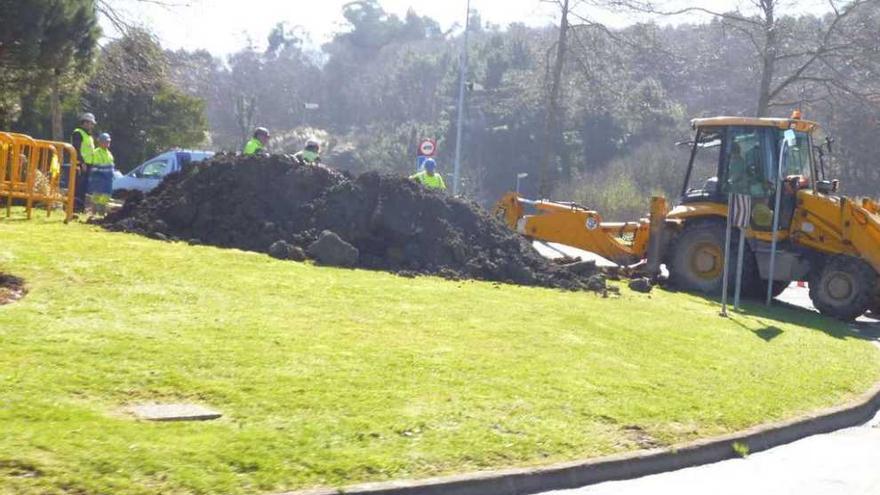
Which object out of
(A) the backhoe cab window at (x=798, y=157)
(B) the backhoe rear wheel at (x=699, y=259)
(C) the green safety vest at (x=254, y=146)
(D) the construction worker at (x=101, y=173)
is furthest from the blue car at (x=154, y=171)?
(A) the backhoe cab window at (x=798, y=157)

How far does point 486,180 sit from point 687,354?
44.0 metres

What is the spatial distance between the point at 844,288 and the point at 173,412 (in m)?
14.6

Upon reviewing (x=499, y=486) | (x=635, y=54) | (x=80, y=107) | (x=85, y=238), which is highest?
(x=635, y=54)

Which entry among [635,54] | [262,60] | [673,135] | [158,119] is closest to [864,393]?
[635,54]

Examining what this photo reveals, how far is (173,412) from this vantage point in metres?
8.05

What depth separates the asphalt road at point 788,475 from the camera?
8586 millimetres

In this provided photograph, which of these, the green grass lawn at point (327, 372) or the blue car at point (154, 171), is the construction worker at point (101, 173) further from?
the blue car at point (154, 171)

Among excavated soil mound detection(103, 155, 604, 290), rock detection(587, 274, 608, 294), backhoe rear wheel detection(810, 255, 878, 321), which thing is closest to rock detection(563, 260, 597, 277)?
excavated soil mound detection(103, 155, 604, 290)

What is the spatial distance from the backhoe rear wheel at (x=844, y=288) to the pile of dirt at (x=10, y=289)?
1359 cm

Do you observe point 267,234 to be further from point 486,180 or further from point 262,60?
point 262,60

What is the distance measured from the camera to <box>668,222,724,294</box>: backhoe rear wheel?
70.1ft

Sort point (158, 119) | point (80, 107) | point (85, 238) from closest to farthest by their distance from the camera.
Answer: point (85, 238) → point (80, 107) → point (158, 119)

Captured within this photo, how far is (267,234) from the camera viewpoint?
17094mm

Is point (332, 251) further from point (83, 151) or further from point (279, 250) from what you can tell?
point (83, 151)
